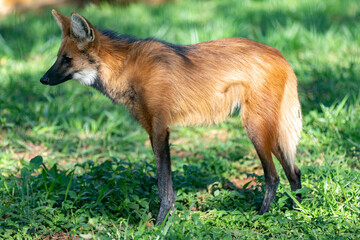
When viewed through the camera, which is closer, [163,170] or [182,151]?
[163,170]

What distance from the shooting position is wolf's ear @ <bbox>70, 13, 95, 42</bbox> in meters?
2.75

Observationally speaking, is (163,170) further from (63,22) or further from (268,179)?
(63,22)

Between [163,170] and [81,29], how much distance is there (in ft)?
3.60

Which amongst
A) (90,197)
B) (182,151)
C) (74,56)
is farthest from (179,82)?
(182,151)

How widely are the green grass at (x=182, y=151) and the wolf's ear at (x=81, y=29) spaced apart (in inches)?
37.3

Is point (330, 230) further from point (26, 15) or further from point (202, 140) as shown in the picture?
A: point (26, 15)

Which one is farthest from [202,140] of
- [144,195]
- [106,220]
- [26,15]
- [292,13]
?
[26,15]

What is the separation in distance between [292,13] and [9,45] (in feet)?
15.1

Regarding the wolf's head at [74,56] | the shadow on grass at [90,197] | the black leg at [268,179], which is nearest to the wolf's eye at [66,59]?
the wolf's head at [74,56]

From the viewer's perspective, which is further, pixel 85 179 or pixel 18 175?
pixel 18 175

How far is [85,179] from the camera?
3324 millimetres

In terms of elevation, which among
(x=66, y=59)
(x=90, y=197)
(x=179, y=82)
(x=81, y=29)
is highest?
(x=81, y=29)

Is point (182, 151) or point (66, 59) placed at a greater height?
point (66, 59)

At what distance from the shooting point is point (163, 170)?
2869 mm
